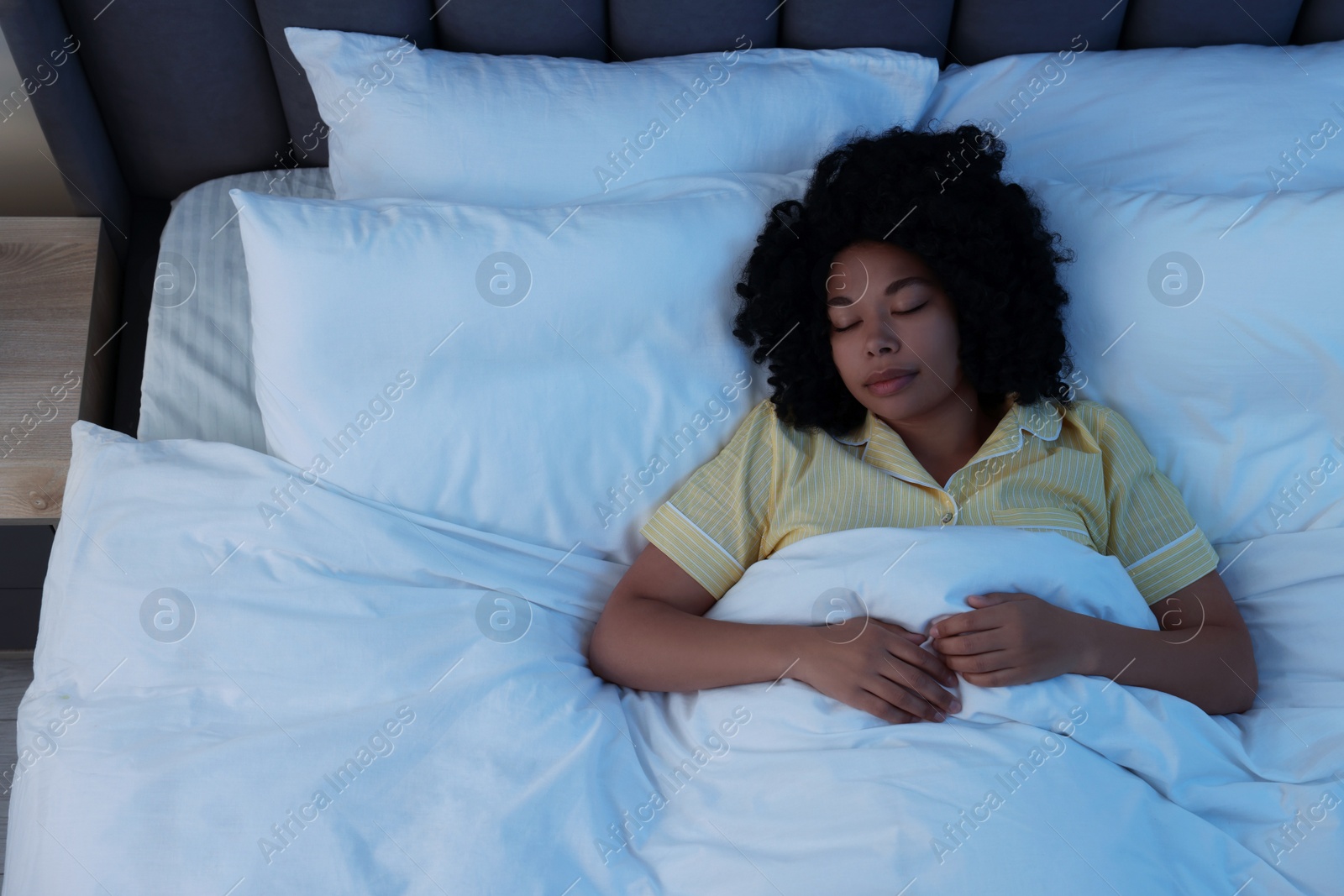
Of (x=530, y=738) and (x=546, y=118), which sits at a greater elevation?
(x=546, y=118)

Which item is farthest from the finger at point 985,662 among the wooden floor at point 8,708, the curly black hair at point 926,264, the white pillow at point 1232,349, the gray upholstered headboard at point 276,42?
the wooden floor at point 8,708

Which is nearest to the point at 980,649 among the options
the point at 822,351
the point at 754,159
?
the point at 822,351

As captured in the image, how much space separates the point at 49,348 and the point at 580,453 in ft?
2.36

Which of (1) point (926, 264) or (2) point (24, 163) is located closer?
(1) point (926, 264)

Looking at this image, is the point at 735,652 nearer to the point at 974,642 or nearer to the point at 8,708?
the point at 974,642

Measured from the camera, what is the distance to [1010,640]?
0.86m

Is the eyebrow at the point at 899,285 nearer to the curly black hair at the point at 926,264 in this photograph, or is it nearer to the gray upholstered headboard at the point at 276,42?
the curly black hair at the point at 926,264

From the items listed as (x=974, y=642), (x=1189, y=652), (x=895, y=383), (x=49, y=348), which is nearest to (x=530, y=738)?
(x=974, y=642)

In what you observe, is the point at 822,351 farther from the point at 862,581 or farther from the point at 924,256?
the point at 862,581

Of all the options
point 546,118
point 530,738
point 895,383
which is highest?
point 546,118

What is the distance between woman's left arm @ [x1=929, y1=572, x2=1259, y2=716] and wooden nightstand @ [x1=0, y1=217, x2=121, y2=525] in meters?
1.04

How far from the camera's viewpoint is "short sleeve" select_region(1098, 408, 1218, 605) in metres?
1.03

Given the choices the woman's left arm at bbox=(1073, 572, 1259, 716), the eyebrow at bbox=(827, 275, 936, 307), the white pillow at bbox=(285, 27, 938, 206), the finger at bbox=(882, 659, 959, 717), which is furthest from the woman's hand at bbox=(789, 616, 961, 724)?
the white pillow at bbox=(285, 27, 938, 206)

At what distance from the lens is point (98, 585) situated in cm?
95
